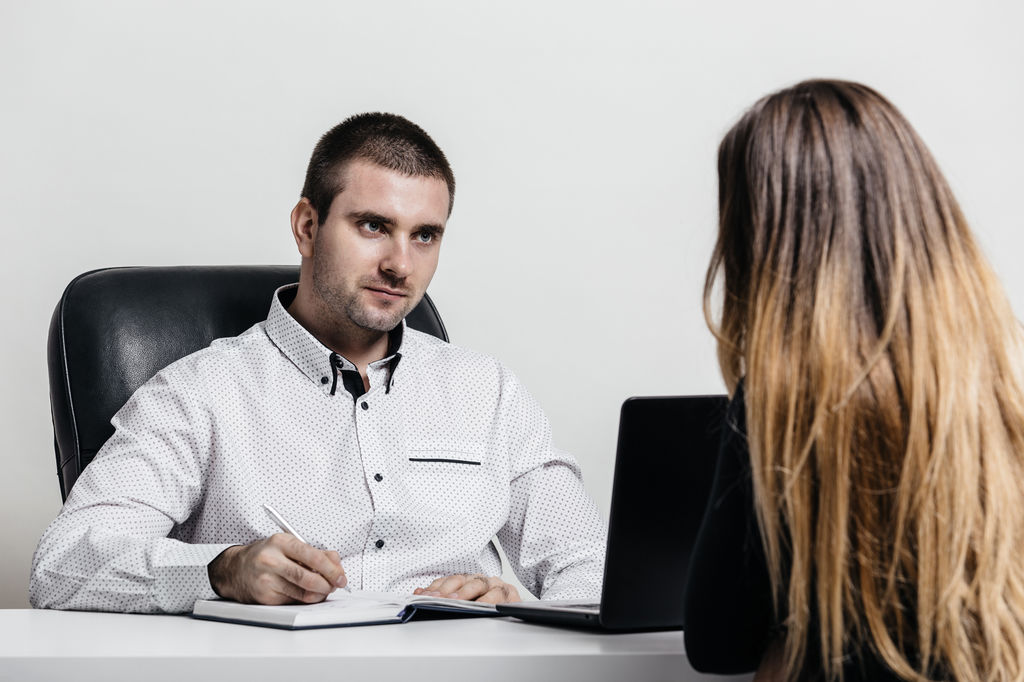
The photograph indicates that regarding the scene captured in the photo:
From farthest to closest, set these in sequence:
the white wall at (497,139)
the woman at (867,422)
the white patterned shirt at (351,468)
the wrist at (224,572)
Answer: the white wall at (497,139) < the white patterned shirt at (351,468) < the wrist at (224,572) < the woman at (867,422)

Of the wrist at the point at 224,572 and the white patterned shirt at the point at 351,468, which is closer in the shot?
the wrist at the point at 224,572

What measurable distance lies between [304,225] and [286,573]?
0.83m

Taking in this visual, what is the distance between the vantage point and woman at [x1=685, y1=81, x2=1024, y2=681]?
74 centimetres

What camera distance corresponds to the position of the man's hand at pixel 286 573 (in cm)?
111

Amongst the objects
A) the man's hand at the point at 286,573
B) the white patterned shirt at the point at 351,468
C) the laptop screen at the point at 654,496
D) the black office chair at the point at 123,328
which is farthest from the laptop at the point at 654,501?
the black office chair at the point at 123,328

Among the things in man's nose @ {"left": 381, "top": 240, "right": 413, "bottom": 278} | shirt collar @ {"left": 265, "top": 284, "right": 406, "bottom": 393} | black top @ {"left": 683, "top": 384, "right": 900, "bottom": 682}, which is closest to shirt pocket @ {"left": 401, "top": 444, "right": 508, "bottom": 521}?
shirt collar @ {"left": 265, "top": 284, "right": 406, "bottom": 393}

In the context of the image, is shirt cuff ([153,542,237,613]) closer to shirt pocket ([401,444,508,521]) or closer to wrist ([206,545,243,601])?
wrist ([206,545,243,601])

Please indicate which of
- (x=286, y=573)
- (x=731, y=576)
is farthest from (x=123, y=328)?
(x=731, y=576)

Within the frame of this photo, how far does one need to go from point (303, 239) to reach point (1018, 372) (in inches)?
50.1

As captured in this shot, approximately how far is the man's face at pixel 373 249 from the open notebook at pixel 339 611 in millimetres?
639

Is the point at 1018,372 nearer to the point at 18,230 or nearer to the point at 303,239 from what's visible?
the point at 303,239

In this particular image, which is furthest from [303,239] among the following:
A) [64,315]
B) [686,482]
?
[686,482]

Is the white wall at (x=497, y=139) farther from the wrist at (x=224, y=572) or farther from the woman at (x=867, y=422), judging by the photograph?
the woman at (x=867, y=422)

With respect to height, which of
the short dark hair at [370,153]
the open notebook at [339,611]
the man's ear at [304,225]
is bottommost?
the open notebook at [339,611]
